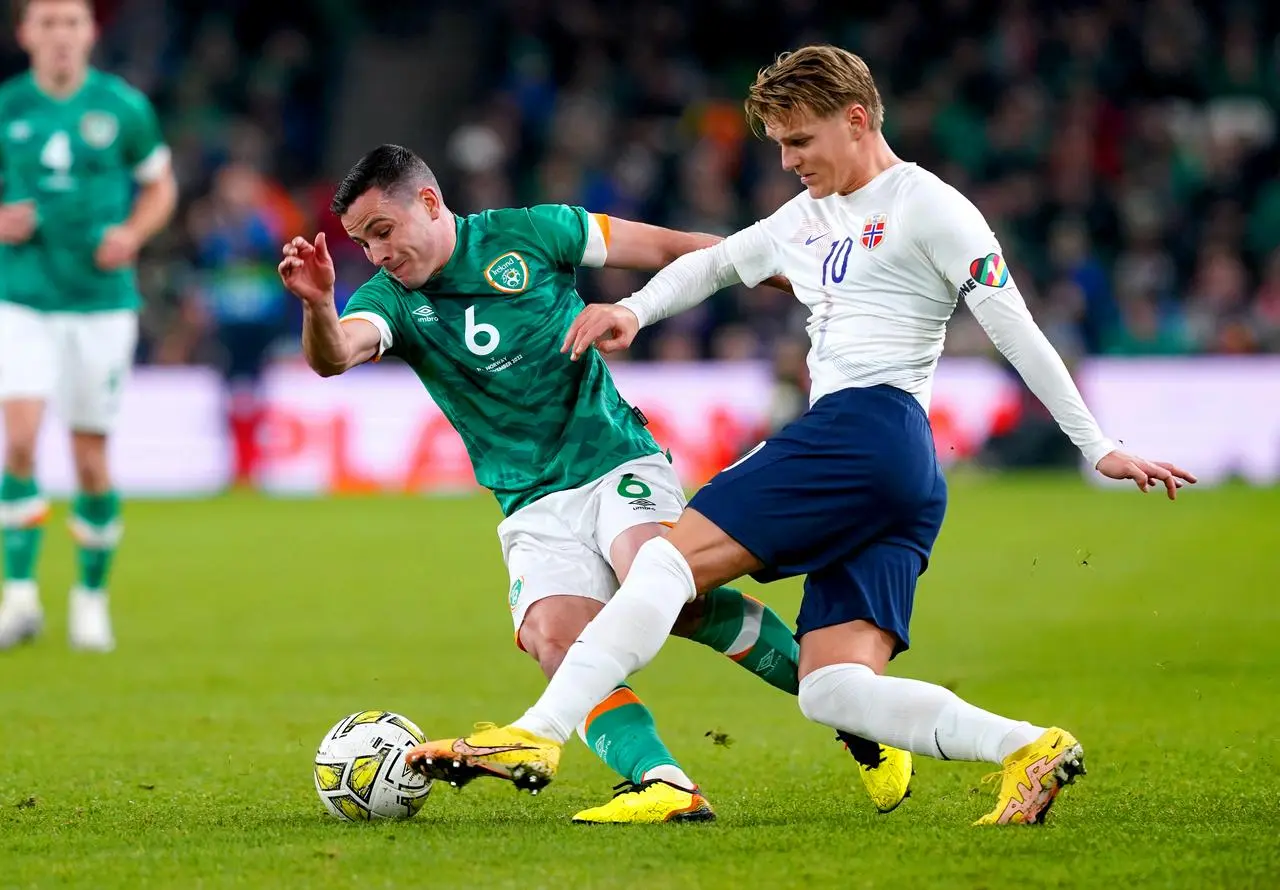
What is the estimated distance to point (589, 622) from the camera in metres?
5.04

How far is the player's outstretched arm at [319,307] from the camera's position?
4.70 metres

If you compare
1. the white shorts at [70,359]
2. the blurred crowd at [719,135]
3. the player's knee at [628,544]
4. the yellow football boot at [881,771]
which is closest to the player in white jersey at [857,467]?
the yellow football boot at [881,771]

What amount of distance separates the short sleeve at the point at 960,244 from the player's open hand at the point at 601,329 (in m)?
0.77

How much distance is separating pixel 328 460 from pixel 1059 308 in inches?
269

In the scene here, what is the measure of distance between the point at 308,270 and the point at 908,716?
1854mm

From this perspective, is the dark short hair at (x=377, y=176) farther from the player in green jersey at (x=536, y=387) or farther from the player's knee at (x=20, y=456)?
the player's knee at (x=20, y=456)

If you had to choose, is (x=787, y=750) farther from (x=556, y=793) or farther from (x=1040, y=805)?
(x=1040, y=805)

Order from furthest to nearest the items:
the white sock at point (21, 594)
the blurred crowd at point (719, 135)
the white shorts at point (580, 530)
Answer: the blurred crowd at point (719, 135) < the white sock at point (21, 594) < the white shorts at point (580, 530)

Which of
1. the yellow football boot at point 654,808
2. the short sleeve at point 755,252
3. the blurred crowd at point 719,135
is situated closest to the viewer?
the yellow football boot at point 654,808

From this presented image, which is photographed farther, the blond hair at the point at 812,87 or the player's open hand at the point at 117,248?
the player's open hand at the point at 117,248

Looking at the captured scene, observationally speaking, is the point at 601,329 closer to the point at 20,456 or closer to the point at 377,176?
the point at 377,176

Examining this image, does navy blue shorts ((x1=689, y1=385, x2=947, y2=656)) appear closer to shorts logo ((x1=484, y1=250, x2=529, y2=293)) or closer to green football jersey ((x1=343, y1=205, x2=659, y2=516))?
green football jersey ((x1=343, y1=205, x2=659, y2=516))

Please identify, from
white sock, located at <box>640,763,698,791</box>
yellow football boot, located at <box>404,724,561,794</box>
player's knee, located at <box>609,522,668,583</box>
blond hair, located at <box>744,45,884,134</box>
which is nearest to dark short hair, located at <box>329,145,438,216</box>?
blond hair, located at <box>744,45,884,134</box>

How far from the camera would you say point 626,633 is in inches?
178
